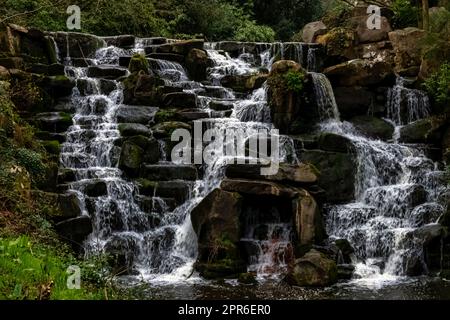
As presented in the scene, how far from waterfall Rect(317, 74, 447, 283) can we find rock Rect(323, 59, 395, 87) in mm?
2182

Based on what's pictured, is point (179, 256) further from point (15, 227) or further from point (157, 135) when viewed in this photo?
point (15, 227)

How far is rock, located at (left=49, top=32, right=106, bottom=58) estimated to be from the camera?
22.3 m

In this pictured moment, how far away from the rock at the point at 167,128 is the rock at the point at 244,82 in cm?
427

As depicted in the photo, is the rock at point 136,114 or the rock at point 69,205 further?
the rock at point 136,114

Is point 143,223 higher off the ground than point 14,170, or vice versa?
point 14,170

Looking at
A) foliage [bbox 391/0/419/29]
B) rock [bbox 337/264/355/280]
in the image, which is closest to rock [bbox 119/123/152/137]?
rock [bbox 337/264/355/280]

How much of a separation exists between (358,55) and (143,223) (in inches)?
464

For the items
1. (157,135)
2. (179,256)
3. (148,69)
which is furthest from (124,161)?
(148,69)

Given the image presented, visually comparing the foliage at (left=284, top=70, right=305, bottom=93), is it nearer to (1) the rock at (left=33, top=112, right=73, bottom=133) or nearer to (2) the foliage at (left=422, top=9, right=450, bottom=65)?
(2) the foliage at (left=422, top=9, right=450, bottom=65)

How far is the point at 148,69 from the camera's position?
2045 cm

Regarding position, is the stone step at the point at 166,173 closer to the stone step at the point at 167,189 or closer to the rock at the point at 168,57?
the stone step at the point at 167,189

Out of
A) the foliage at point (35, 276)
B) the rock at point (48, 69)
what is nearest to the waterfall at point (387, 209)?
the foliage at point (35, 276)

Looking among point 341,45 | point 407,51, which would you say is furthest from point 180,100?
point 407,51

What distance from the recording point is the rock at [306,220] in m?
13.2
